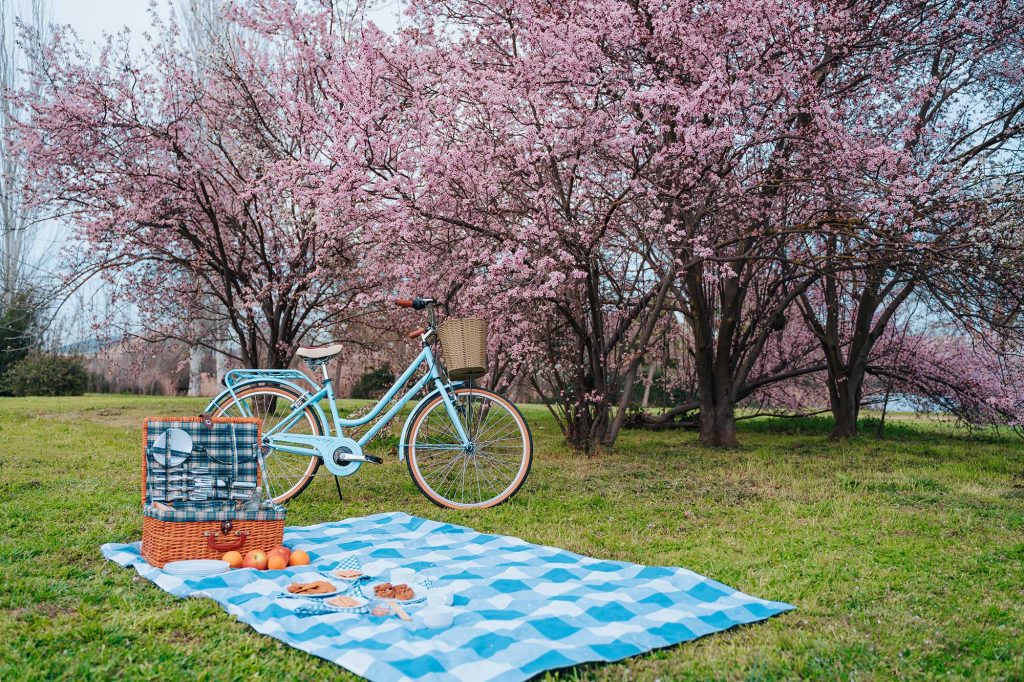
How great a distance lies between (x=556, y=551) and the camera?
142 inches

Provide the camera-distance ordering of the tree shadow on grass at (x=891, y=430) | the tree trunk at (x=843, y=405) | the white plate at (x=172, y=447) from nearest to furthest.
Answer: the white plate at (x=172, y=447)
the tree trunk at (x=843, y=405)
the tree shadow on grass at (x=891, y=430)

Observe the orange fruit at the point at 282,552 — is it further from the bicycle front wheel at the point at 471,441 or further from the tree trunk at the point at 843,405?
the tree trunk at the point at 843,405

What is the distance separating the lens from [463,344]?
184 inches

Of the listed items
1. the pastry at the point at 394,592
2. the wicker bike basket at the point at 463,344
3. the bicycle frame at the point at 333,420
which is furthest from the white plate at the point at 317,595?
the wicker bike basket at the point at 463,344

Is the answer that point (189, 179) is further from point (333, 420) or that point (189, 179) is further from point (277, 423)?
point (333, 420)

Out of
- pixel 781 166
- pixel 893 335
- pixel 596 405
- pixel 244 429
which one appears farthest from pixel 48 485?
pixel 893 335

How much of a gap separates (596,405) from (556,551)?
12.7 feet

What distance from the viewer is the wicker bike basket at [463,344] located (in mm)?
4652

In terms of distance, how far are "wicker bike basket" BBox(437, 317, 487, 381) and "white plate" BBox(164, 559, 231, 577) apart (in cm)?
186

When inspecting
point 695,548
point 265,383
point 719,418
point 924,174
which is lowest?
point 695,548

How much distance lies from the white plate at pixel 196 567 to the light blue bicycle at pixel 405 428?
1.45 meters

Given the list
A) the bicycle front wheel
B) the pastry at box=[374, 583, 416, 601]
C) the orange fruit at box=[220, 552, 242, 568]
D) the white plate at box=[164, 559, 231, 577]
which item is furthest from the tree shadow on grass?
the white plate at box=[164, 559, 231, 577]

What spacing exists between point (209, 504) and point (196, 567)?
1.24ft

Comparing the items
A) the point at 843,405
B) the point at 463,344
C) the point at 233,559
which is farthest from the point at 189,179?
the point at 843,405
